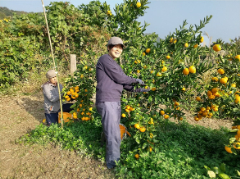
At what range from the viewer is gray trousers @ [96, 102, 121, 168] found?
6.66 feet

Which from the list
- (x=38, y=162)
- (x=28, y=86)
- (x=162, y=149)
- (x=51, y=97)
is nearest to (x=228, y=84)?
(x=162, y=149)

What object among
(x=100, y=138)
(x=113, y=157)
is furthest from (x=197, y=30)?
(x=100, y=138)

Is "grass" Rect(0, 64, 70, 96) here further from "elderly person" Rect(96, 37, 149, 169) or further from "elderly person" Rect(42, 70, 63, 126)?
"elderly person" Rect(96, 37, 149, 169)

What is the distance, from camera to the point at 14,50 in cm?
468

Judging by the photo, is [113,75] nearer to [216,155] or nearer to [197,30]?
[197,30]

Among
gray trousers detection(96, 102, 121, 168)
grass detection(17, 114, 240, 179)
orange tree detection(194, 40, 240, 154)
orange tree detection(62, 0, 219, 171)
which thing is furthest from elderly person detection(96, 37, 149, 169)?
orange tree detection(194, 40, 240, 154)

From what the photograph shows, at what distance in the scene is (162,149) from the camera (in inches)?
89.8

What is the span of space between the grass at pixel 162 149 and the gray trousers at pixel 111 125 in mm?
179

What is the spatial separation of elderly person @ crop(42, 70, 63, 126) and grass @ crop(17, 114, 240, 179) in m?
0.42

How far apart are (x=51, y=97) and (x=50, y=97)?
17 millimetres

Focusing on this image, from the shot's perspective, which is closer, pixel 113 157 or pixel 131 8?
pixel 113 157

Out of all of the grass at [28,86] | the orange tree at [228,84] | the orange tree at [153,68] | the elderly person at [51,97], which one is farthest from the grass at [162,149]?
the grass at [28,86]

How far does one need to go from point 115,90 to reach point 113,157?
865 millimetres

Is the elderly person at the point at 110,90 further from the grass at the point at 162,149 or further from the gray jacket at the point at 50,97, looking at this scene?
the gray jacket at the point at 50,97
